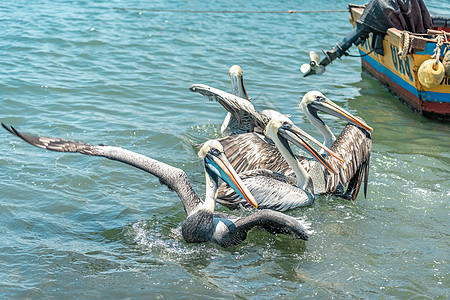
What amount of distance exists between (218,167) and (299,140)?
1190 millimetres

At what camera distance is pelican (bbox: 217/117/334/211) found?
18.6ft

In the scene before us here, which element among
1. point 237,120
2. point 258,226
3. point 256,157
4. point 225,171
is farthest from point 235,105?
point 258,226

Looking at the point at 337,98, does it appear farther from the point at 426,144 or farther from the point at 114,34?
the point at 114,34

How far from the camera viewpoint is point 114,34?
1303 centimetres

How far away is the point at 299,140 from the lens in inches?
233

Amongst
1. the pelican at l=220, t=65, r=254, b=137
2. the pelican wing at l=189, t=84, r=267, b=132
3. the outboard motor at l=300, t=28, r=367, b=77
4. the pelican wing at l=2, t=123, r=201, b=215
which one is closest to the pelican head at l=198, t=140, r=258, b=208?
the pelican wing at l=2, t=123, r=201, b=215

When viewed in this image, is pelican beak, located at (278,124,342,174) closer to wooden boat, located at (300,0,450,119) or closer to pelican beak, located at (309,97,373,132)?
pelican beak, located at (309,97,373,132)

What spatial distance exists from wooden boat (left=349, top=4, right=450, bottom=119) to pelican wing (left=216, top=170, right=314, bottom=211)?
12.0 feet

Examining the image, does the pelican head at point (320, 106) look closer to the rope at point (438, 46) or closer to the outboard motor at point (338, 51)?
the rope at point (438, 46)

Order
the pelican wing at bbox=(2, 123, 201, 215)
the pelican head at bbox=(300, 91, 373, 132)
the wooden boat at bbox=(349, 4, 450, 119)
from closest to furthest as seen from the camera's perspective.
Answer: the pelican wing at bbox=(2, 123, 201, 215), the pelican head at bbox=(300, 91, 373, 132), the wooden boat at bbox=(349, 4, 450, 119)

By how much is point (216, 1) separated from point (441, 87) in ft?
32.8

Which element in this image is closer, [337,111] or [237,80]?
[337,111]

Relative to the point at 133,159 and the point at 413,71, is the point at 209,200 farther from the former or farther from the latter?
the point at 413,71

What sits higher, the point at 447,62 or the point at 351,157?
the point at 447,62
